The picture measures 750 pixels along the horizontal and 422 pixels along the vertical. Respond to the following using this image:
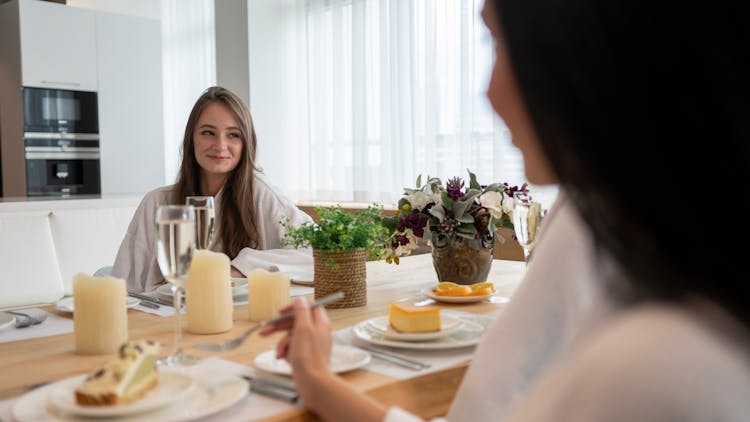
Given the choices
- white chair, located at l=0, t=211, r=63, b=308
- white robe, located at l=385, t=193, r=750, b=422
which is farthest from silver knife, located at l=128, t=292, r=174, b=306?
white robe, located at l=385, t=193, r=750, b=422

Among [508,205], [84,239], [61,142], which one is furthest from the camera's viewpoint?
[61,142]

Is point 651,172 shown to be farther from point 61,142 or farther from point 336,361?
point 61,142

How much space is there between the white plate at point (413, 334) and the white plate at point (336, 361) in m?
0.10

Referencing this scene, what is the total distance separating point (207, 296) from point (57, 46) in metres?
4.49

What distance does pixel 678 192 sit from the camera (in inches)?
15.7

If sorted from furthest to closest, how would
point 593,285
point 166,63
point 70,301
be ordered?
point 166,63 < point 70,301 < point 593,285

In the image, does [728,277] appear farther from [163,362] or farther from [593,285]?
[163,362]

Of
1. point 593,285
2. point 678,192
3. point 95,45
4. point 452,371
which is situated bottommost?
point 452,371

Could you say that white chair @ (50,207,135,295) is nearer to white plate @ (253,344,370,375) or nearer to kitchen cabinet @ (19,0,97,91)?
white plate @ (253,344,370,375)

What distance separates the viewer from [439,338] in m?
1.25

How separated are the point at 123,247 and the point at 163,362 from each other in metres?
1.48

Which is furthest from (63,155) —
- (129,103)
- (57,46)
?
(57,46)

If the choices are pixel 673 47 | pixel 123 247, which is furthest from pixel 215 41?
pixel 673 47

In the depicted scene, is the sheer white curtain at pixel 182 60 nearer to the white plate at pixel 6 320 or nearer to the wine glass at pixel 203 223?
the white plate at pixel 6 320
